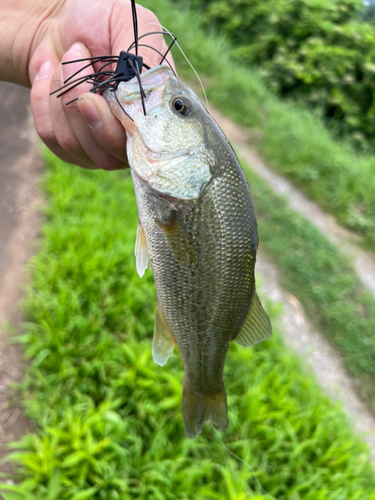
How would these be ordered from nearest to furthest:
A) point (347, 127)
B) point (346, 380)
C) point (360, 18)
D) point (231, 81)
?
1. point (346, 380)
2. point (231, 81)
3. point (347, 127)
4. point (360, 18)

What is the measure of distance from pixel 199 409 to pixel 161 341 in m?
0.43

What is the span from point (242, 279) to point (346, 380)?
337cm

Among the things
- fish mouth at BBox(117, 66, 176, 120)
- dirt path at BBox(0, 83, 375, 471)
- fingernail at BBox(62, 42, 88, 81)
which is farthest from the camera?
dirt path at BBox(0, 83, 375, 471)

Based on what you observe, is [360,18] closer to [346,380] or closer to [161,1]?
[161,1]

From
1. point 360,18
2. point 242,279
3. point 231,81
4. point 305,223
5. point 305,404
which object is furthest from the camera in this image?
point 360,18

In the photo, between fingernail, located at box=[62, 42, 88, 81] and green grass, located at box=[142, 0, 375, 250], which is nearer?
fingernail, located at box=[62, 42, 88, 81]

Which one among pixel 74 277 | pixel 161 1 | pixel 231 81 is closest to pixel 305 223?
pixel 74 277

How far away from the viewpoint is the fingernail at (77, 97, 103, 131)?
126 centimetres

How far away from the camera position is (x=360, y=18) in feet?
32.1

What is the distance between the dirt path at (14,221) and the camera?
101 inches

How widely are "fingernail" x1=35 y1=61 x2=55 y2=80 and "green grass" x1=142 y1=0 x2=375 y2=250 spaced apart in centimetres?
564

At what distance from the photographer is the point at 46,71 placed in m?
1.58

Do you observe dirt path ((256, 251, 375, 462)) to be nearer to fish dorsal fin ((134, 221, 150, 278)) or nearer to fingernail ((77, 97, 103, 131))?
fish dorsal fin ((134, 221, 150, 278))

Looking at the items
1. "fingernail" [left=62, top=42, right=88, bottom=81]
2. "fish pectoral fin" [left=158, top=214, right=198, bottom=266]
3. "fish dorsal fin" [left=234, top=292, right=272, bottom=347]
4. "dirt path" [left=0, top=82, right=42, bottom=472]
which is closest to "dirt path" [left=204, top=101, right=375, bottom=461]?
"fish dorsal fin" [left=234, top=292, right=272, bottom=347]
